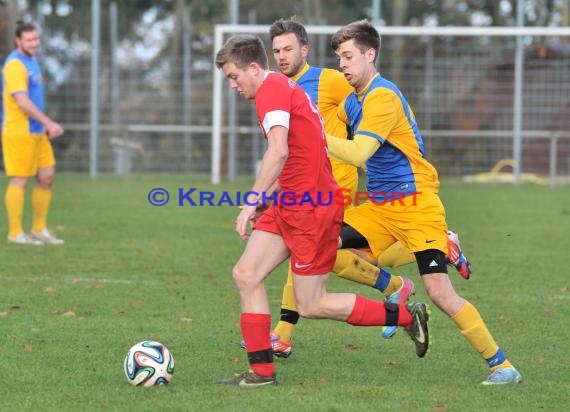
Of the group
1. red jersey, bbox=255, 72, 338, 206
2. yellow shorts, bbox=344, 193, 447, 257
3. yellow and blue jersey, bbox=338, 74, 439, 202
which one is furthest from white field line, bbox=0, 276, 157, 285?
red jersey, bbox=255, 72, 338, 206

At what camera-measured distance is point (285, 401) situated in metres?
5.23

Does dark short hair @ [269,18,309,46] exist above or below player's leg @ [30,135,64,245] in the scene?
above

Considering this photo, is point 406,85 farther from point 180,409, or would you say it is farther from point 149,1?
point 180,409

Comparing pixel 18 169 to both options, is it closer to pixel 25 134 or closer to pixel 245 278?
pixel 25 134

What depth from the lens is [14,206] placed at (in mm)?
11422

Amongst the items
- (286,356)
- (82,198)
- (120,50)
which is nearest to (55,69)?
(120,50)

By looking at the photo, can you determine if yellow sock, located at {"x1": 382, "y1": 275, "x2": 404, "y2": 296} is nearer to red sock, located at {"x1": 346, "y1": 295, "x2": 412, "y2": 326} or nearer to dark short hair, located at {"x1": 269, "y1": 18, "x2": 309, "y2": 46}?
red sock, located at {"x1": 346, "y1": 295, "x2": 412, "y2": 326}

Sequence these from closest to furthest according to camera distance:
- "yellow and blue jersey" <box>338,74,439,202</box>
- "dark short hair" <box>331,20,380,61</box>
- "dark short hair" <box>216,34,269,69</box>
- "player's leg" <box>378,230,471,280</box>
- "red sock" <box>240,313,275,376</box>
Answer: "dark short hair" <box>216,34,269,69</box> < "red sock" <box>240,313,275,376</box> < "yellow and blue jersey" <box>338,74,439,202</box> < "dark short hair" <box>331,20,380,61</box> < "player's leg" <box>378,230,471,280</box>

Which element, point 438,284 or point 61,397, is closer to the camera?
point 61,397

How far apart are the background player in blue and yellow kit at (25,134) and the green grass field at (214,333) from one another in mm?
458

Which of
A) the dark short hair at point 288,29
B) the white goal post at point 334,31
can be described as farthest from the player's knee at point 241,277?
the white goal post at point 334,31

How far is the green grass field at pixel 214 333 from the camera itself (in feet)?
17.5

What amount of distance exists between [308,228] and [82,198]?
1236cm

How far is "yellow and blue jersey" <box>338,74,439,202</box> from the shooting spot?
585cm
